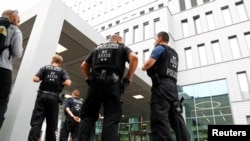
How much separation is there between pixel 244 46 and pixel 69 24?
697 inches

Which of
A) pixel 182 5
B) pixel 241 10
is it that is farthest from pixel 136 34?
pixel 241 10

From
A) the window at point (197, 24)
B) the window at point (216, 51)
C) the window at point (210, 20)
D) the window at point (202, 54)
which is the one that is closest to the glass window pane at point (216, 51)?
the window at point (216, 51)

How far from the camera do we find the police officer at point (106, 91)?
278 cm

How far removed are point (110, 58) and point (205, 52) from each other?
19788 mm

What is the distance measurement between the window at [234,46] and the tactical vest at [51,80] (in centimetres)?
1904

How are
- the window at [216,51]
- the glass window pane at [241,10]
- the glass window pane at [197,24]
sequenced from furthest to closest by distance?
the glass window pane at [197,24], the glass window pane at [241,10], the window at [216,51]

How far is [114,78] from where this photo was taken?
2.98 meters

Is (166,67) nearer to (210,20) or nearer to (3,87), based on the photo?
(3,87)

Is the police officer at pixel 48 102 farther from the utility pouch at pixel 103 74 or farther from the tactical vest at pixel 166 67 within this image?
the tactical vest at pixel 166 67

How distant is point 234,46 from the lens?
19703 millimetres

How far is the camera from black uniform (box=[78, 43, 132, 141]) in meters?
2.77

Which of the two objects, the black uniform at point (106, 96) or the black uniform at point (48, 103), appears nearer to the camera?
the black uniform at point (106, 96)

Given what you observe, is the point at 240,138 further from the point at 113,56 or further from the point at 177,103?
the point at 113,56

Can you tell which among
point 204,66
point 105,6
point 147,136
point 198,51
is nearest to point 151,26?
point 198,51
